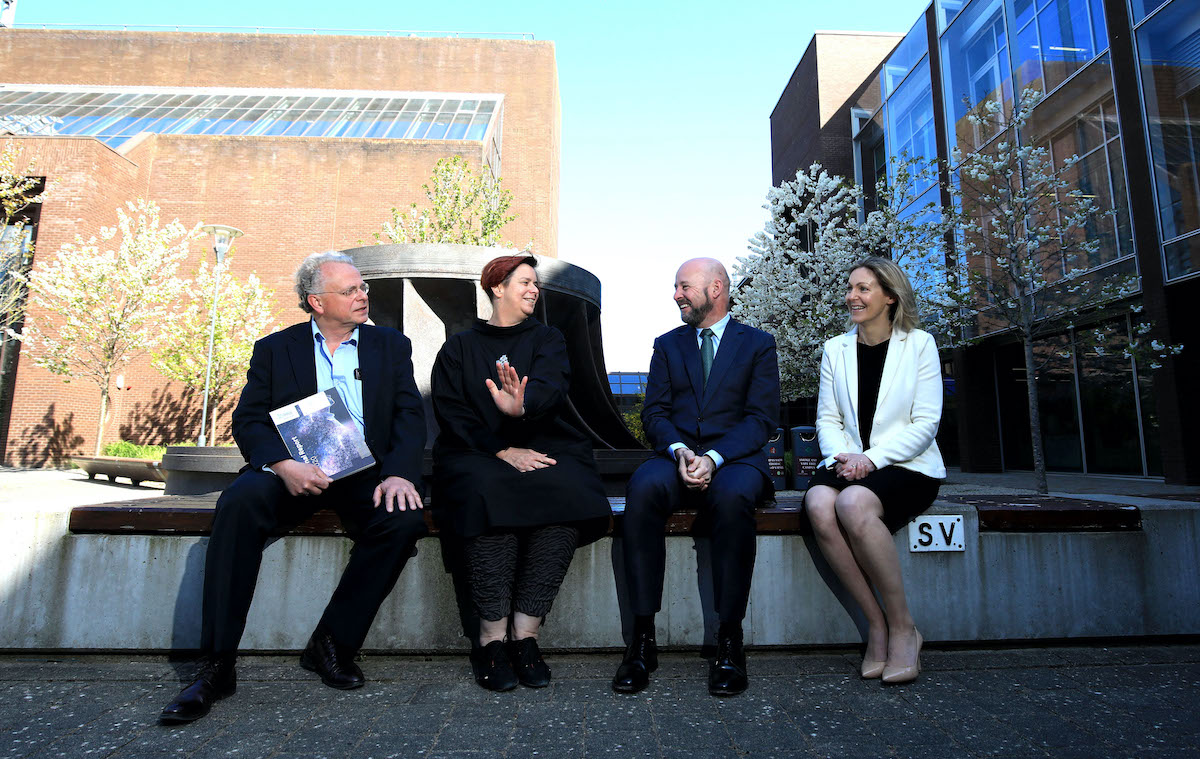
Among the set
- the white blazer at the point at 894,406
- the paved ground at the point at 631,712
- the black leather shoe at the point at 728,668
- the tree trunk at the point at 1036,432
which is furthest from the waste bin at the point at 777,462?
the black leather shoe at the point at 728,668

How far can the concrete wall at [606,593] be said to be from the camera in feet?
9.80

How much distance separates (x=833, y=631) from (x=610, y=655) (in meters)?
0.99

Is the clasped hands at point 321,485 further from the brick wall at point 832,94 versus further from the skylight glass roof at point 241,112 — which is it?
the skylight glass roof at point 241,112

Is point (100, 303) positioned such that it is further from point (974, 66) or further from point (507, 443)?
point (974, 66)

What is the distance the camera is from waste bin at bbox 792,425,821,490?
503 inches

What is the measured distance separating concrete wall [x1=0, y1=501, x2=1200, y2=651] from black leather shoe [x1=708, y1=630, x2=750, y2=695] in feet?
1.20

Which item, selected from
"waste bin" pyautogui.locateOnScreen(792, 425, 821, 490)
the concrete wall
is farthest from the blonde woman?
"waste bin" pyautogui.locateOnScreen(792, 425, 821, 490)

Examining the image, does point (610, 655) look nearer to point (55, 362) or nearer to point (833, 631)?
point (833, 631)

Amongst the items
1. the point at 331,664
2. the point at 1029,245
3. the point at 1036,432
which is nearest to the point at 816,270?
the point at 1029,245

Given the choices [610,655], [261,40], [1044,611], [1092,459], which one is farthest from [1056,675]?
[261,40]

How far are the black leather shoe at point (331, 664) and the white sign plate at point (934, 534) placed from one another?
240 centimetres

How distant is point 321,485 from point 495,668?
3.22 feet

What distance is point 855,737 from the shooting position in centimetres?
215

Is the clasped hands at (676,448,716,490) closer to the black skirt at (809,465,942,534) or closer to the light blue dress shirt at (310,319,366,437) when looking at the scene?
the black skirt at (809,465,942,534)
